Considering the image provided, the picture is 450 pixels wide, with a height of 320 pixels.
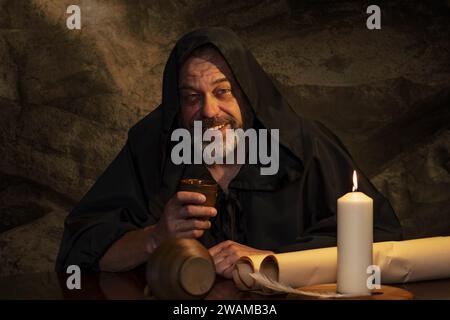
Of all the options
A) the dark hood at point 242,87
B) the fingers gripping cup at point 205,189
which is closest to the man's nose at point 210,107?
the dark hood at point 242,87

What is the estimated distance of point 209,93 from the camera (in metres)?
3.60

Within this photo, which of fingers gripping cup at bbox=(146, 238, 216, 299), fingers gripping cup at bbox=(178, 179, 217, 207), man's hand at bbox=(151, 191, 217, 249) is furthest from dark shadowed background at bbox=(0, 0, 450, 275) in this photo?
fingers gripping cup at bbox=(146, 238, 216, 299)

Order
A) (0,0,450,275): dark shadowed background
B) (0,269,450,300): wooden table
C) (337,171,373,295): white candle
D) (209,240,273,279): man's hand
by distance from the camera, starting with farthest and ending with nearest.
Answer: (0,0,450,275): dark shadowed background, (209,240,273,279): man's hand, (0,269,450,300): wooden table, (337,171,373,295): white candle

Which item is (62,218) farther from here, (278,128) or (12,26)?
(278,128)

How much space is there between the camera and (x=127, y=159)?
3.68 m

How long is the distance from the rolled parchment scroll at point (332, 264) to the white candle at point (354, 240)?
0.20 m

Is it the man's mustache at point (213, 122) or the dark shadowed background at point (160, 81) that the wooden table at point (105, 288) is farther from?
the dark shadowed background at point (160, 81)

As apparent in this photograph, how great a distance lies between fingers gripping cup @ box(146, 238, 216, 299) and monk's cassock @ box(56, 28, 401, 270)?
1.11 meters

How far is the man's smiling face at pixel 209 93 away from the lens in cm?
357

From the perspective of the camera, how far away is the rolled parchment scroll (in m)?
2.53

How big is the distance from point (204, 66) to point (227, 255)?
90 cm

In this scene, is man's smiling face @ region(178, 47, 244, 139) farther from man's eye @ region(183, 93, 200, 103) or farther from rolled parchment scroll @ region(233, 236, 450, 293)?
rolled parchment scroll @ region(233, 236, 450, 293)

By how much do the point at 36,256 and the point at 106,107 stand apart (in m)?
0.72

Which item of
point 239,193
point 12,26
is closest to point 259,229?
point 239,193
